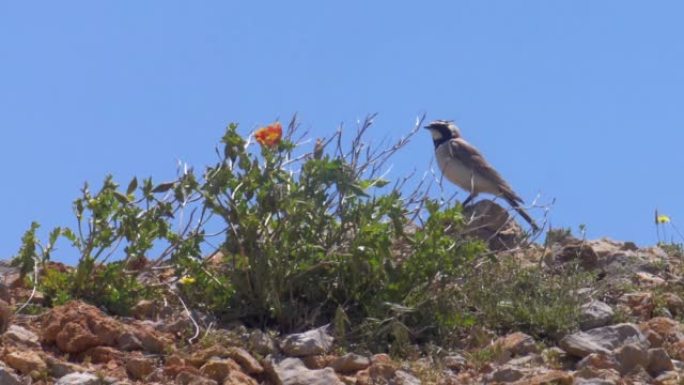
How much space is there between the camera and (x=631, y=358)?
699cm

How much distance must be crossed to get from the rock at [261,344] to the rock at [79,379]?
0.86m

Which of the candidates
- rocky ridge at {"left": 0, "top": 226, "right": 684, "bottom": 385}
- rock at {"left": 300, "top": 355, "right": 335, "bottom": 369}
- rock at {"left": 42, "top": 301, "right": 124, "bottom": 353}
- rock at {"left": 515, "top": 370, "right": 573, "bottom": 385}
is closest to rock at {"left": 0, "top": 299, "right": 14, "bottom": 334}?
rocky ridge at {"left": 0, "top": 226, "right": 684, "bottom": 385}

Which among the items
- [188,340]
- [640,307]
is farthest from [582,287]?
[188,340]

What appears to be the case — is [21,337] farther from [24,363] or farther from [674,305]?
[674,305]

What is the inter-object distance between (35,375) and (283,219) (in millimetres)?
1590

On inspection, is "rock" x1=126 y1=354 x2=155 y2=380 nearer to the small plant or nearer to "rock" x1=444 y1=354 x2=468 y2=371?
"rock" x1=444 y1=354 x2=468 y2=371

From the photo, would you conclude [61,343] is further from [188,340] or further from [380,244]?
[380,244]

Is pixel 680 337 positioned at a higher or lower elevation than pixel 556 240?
lower

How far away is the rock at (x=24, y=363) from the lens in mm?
6277

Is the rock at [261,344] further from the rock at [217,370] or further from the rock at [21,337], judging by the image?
the rock at [21,337]

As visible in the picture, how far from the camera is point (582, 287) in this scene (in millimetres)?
8156

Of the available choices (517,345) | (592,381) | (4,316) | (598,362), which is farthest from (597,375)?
(4,316)

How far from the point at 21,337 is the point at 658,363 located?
9.74ft

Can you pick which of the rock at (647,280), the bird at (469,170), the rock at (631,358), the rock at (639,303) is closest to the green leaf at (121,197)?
the rock at (631,358)
